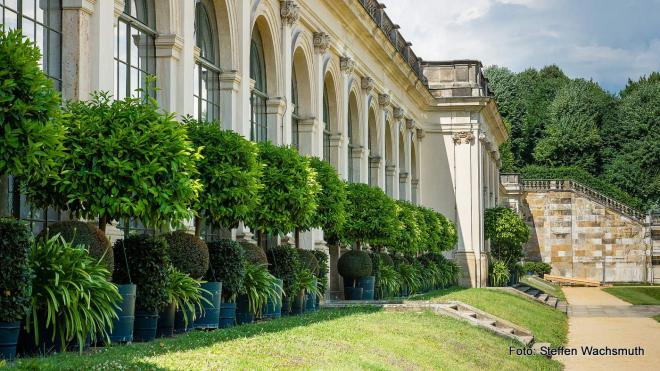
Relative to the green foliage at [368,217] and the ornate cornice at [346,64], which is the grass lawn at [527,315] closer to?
the green foliage at [368,217]

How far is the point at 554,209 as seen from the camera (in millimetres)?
76438

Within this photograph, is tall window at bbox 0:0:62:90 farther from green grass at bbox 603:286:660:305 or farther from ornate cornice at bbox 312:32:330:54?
green grass at bbox 603:286:660:305

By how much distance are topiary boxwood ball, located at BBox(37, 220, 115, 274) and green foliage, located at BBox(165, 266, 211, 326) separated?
4.62 ft

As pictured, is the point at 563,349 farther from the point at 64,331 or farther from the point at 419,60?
the point at 419,60

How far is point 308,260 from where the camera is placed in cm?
2169

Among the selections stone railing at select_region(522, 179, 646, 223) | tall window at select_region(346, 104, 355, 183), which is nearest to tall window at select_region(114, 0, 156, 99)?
tall window at select_region(346, 104, 355, 183)

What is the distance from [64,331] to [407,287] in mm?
23629

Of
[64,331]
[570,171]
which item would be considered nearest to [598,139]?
[570,171]

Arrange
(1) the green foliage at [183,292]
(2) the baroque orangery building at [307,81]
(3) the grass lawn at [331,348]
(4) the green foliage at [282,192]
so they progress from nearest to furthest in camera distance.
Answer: (3) the grass lawn at [331,348] < (1) the green foliage at [183,292] < (2) the baroque orangery building at [307,81] < (4) the green foliage at [282,192]

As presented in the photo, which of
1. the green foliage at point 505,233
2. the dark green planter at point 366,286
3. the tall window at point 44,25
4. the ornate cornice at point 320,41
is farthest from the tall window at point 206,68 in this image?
the green foliage at point 505,233

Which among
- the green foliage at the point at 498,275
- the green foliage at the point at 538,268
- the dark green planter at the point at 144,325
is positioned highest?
the dark green planter at the point at 144,325

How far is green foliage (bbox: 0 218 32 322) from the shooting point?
402 inches

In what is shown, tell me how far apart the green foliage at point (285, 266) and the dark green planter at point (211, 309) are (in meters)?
4.05

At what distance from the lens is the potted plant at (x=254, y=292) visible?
17.2 m
